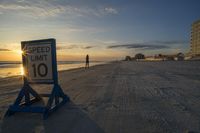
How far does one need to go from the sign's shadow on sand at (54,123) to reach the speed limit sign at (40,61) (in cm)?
95

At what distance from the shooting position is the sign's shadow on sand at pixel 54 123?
3777mm

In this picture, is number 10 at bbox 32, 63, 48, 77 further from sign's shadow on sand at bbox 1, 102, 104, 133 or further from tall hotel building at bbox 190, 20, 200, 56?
tall hotel building at bbox 190, 20, 200, 56

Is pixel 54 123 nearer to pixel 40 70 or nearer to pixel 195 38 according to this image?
pixel 40 70

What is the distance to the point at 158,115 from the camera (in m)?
4.54

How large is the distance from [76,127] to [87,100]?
94.5 inches

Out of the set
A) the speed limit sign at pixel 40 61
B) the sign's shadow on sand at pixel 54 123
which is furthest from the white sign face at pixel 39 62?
the sign's shadow on sand at pixel 54 123

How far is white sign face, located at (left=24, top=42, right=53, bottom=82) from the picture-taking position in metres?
5.12

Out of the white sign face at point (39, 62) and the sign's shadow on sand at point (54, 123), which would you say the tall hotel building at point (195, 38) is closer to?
the white sign face at point (39, 62)

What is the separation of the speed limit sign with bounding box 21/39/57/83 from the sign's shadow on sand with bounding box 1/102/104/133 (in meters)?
0.95

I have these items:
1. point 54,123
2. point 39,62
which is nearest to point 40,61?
point 39,62

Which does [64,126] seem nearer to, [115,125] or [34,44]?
[115,125]

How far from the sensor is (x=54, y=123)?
418cm

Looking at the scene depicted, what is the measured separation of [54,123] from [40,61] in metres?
1.80

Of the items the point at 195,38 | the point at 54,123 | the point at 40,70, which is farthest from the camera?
the point at 195,38
